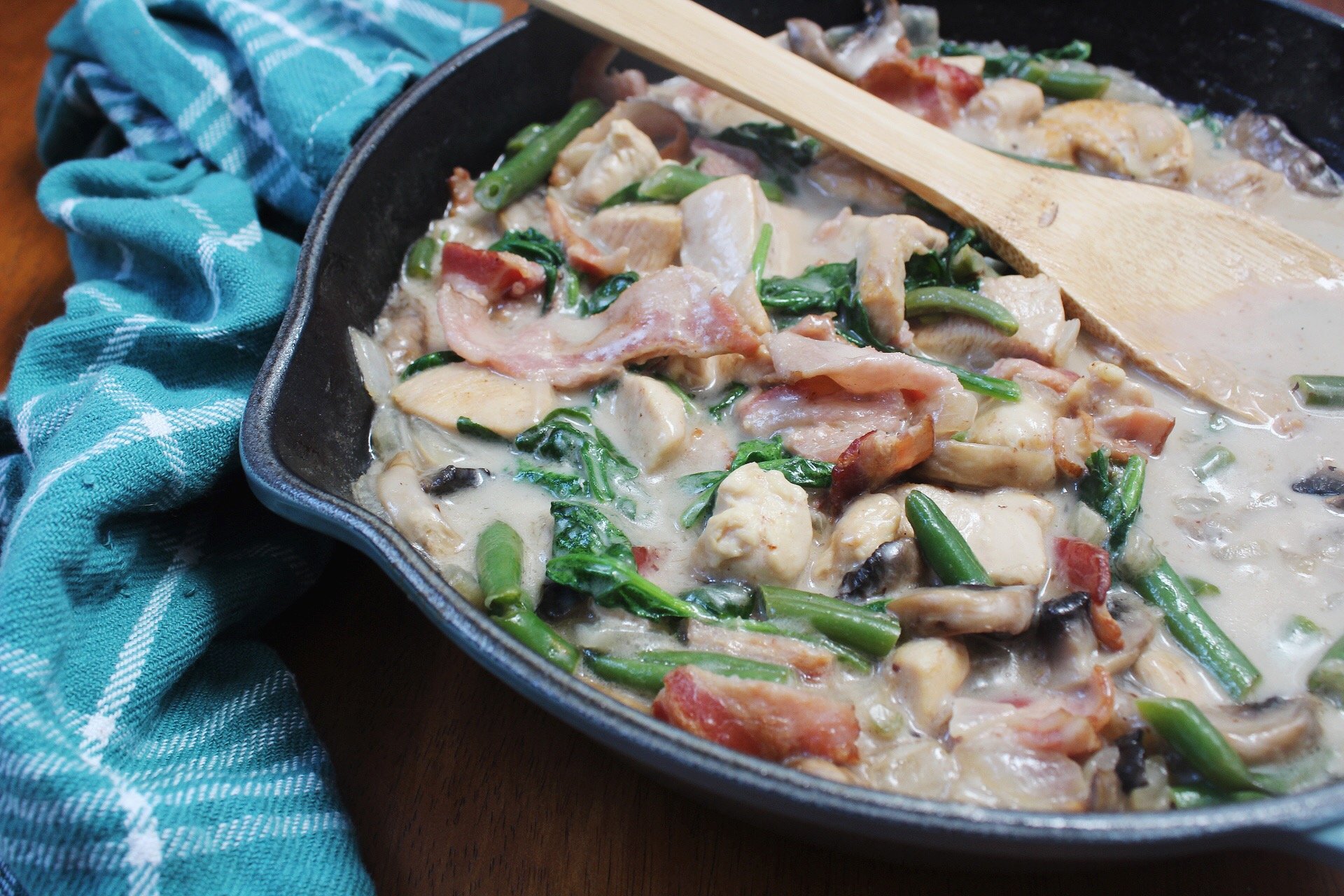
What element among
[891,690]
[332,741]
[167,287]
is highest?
[891,690]

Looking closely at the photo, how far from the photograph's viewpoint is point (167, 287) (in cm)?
246

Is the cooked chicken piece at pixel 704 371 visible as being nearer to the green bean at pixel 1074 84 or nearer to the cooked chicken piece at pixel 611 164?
the cooked chicken piece at pixel 611 164

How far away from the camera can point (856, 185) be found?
2791 millimetres

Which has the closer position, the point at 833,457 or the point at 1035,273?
the point at 833,457

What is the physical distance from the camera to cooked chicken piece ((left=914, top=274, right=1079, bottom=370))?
2270 millimetres

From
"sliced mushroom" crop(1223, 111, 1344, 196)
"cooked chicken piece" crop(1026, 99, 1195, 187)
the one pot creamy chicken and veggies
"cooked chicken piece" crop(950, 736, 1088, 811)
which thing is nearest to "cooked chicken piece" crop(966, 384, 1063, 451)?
the one pot creamy chicken and veggies

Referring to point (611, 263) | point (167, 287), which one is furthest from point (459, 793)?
point (167, 287)

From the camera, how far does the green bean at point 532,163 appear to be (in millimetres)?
2699

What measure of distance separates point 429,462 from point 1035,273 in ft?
5.12

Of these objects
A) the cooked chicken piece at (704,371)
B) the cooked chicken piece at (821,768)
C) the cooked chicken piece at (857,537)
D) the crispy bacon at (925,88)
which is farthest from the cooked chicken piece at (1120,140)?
the cooked chicken piece at (821,768)

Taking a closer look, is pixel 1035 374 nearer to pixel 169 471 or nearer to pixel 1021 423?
pixel 1021 423

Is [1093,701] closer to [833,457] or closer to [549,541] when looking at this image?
[833,457]

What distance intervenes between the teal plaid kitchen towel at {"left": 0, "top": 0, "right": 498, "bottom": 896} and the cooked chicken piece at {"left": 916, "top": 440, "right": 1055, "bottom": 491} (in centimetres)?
134

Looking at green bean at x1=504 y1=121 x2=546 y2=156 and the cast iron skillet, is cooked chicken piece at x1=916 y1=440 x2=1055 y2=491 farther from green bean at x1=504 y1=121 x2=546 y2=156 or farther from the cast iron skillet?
green bean at x1=504 y1=121 x2=546 y2=156
